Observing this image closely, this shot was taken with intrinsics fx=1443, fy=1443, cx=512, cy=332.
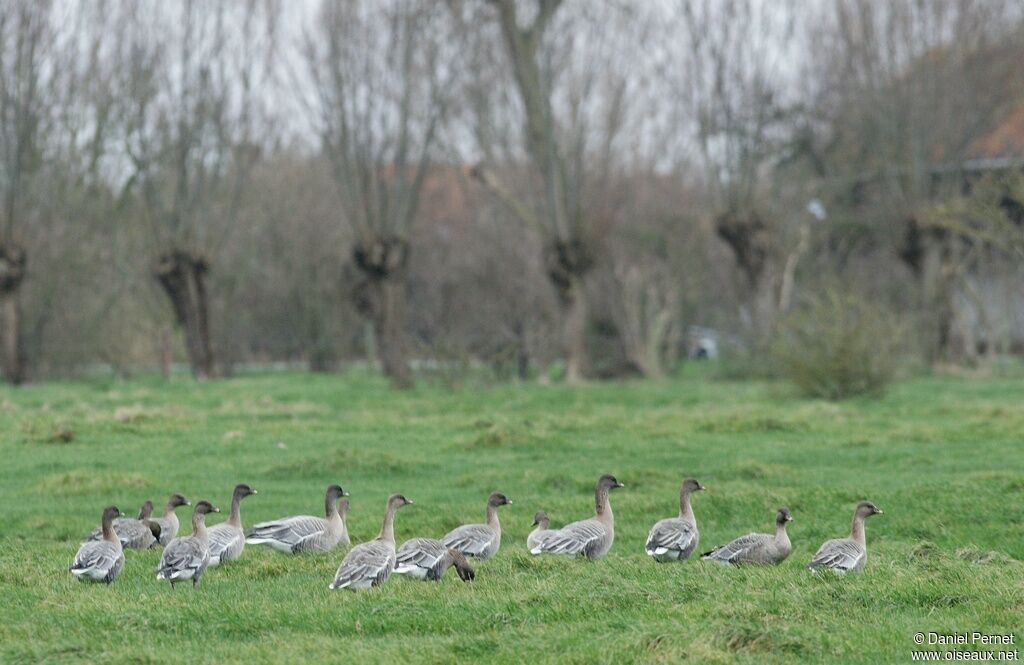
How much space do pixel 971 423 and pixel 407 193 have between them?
2180cm

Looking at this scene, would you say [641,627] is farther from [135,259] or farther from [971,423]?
[135,259]

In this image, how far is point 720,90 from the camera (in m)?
43.2

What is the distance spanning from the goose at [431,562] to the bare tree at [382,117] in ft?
91.7

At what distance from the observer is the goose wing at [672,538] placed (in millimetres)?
12734

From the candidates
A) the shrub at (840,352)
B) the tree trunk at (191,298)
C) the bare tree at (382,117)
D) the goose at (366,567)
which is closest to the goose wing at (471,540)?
the goose at (366,567)

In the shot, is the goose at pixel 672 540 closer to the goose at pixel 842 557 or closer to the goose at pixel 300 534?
the goose at pixel 842 557

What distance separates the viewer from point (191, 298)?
47625 mm

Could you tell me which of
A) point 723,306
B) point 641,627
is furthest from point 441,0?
point 641,627

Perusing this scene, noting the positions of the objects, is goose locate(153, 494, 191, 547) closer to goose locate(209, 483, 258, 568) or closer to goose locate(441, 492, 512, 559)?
goose locate(209, 483, 258, 568)

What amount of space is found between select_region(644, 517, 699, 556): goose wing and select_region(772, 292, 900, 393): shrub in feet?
60.8

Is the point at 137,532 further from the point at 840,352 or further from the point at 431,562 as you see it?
the point at 840,352

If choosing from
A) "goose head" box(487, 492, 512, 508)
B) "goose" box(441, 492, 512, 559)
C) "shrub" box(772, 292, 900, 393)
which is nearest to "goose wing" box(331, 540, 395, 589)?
"goose" box(441, 492, 512, 559)

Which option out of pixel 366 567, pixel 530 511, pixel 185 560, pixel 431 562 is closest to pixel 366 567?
pixel 366 567

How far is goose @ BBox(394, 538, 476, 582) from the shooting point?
11.5 meters
